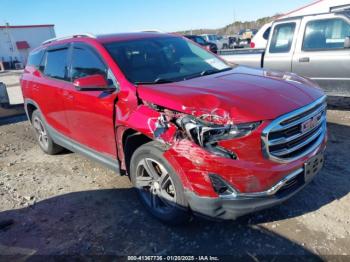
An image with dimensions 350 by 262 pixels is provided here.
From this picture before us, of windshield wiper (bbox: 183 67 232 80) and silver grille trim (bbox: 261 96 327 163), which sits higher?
windshield wiper (bbox: 183 67 232 80)

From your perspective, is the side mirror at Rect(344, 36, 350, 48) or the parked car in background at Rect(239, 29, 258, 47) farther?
the parked car in background at Rect(239, 29, 258, 47)

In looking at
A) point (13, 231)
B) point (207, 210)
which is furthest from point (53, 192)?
point (207, 210)

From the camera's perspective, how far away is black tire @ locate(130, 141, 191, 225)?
3057 millimetres

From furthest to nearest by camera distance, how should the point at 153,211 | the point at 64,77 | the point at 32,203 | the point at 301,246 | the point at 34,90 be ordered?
1. the point at 34,90
2. the point at 64,77
3. the point at 32,203
4. the point at 153,211
5. the point at 301,246

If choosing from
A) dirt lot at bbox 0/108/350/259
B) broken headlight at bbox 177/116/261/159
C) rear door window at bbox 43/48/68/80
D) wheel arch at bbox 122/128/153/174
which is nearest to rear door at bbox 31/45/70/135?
rear door window at bbox 43/48/68/80

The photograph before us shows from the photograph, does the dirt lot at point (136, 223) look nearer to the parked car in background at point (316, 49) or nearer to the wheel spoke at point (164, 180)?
the wheel spoke at point (164, 180)

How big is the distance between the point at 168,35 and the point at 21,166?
3234mm

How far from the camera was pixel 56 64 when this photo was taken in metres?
4.90

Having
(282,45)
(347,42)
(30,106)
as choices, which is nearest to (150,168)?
(30,106)

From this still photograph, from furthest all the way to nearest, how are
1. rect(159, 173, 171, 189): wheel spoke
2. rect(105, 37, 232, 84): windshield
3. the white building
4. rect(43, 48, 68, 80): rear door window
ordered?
the white building, rect(43, 48, 68, 80): rear door window, rect(105, 37, 232, 84): windshield, rect(159, 173, 171, 189): wheel spoke

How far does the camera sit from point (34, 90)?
550cm

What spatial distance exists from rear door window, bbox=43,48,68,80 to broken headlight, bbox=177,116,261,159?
2.53 metres

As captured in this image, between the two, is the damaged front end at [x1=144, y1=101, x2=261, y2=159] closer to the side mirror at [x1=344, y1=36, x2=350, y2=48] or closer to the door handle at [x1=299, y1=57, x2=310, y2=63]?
the side mirror at [x1=344, y1=36, x2=350, y2=48]

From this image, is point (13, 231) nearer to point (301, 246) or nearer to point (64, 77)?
point (64, 77)
